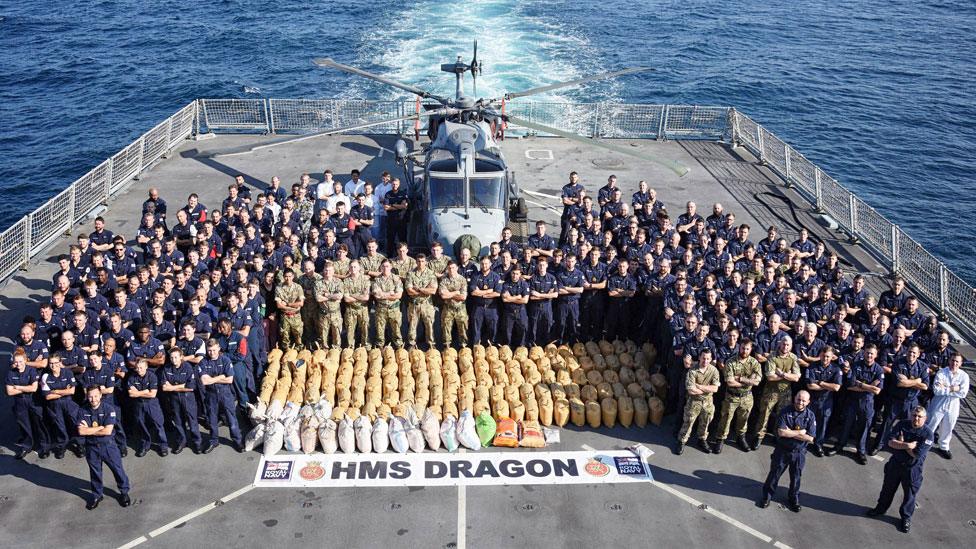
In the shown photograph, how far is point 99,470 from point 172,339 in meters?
2.21

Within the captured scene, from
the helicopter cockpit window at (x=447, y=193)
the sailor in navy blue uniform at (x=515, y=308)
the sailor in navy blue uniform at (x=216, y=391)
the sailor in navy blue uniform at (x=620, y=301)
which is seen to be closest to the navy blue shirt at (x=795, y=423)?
the sailor in navy blue uniform at (x=620, y=301)

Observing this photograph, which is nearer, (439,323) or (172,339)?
(172,339)

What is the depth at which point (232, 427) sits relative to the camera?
11602mm

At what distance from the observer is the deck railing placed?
1620cm

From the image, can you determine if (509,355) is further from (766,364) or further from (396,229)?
(396,229)

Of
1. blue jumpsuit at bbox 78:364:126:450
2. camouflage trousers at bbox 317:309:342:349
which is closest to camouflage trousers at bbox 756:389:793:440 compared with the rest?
camouflage trousers at bbox 317:309:342:349

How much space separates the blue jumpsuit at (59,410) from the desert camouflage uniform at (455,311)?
5.85m

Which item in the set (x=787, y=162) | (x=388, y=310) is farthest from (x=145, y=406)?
(x=787, y=162)

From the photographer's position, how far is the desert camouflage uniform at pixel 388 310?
44.5ft

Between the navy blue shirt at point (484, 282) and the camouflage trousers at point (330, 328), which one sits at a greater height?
the navy blue shirt at point (484, 282)

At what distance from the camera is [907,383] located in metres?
11.2

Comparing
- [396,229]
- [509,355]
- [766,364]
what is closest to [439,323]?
[509,355]

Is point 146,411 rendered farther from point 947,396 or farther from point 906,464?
point 947,396

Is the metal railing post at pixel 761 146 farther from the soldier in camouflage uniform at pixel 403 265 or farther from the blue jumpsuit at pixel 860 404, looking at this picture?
the soldier in camouflage uniform at pixel 403 265
